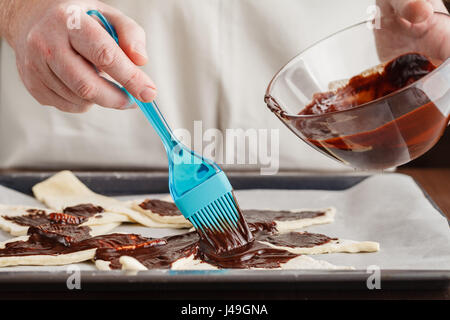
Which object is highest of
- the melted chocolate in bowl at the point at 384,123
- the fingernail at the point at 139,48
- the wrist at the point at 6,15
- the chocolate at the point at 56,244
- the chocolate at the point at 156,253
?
the wrist at the point at 6,15

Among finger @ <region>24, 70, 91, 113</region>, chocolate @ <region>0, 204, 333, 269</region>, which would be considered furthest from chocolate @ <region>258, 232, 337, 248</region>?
finger @ <region>24, 70, 91, 113</region>

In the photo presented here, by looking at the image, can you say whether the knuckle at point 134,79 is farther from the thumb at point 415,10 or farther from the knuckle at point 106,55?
the thumb at point 415,10

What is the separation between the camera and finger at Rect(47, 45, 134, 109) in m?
1.15

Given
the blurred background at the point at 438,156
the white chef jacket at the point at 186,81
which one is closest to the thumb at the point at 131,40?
the white chef jacket at the point at 186,81

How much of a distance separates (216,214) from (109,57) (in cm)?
41

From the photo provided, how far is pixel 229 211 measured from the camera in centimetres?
126

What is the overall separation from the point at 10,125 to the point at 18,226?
71 cm

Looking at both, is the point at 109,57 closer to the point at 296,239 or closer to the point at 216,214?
the point at 216,214

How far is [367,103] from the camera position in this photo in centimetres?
97

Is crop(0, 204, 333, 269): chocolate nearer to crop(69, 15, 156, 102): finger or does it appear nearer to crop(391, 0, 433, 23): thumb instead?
crop(69, 15, 156, 102): finger

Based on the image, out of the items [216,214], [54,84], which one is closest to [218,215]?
[216,214]

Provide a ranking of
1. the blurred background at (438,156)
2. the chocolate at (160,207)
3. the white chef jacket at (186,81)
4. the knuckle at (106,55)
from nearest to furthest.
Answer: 1. the knuckle at (106,55)
2. the chocolate at (160,207)
3. the white chef jacket at (186,81)
4. the blurred background at (438,156)

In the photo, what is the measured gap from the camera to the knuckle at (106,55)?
1098 mm

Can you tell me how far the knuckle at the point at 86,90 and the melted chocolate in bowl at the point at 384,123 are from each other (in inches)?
16.4
